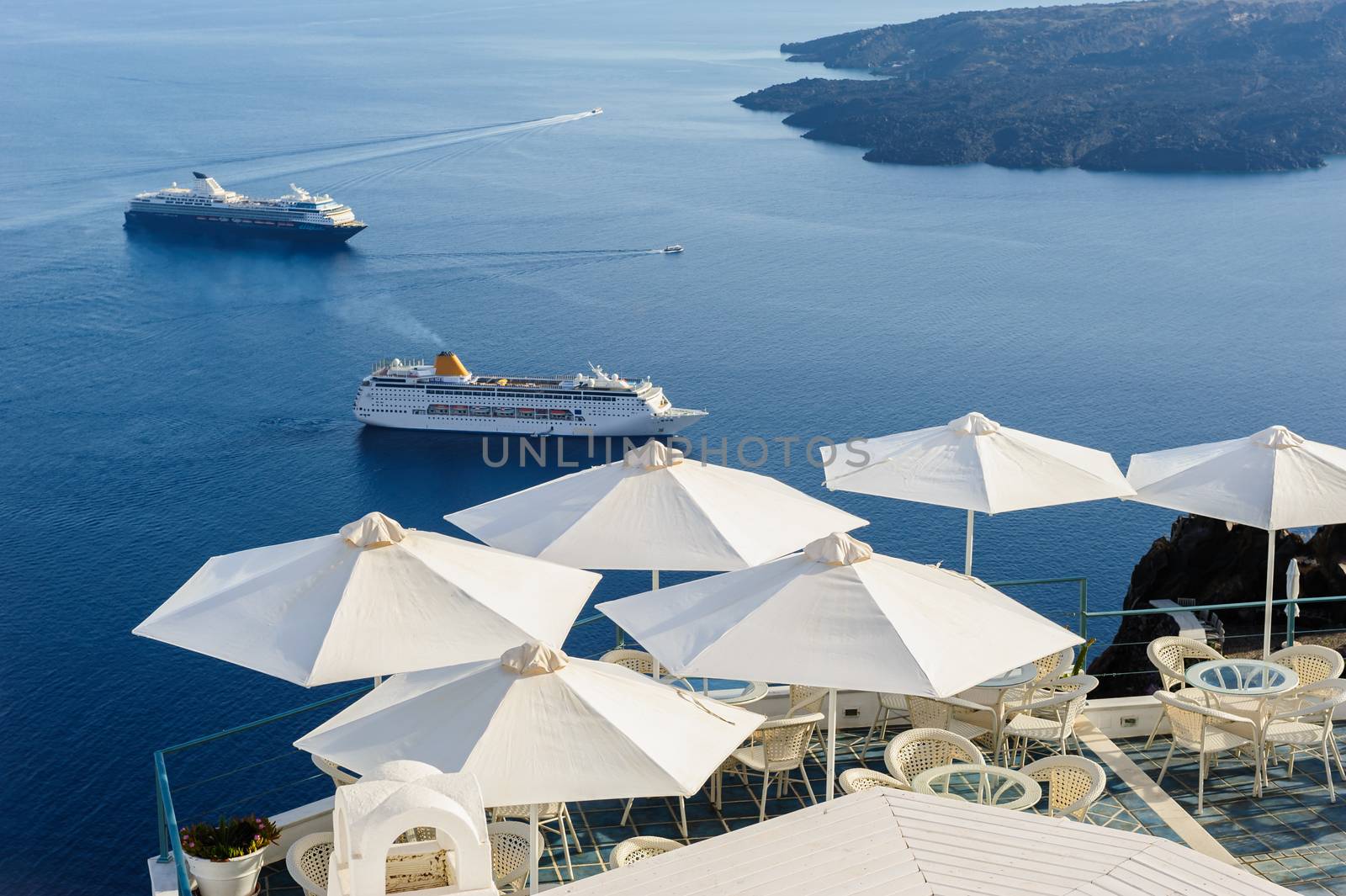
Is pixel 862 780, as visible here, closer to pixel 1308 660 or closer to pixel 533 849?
pixel 533 849

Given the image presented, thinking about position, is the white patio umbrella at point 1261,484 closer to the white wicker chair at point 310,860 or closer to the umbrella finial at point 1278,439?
the umbrella finial at point 1278,439

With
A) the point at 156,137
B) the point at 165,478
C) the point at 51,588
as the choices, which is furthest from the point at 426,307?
the point at 156,137

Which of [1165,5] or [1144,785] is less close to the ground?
[1165,5]

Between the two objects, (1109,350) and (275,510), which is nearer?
(275,510)

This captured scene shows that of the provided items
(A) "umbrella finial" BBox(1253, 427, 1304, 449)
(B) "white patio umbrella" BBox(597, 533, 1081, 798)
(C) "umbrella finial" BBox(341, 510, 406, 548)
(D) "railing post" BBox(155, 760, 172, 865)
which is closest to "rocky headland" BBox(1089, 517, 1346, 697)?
(A) "umbrella finial" BBox(1253, 427, 1304, 449)

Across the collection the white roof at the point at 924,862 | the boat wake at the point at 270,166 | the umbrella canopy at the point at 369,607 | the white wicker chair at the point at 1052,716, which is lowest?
the white wicker chair at the point at 1052,716

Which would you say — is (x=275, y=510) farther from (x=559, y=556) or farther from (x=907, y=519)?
(x=559, y=556)

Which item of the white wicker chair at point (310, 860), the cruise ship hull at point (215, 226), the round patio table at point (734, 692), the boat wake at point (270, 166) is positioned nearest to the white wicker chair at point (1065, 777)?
the round patio table at point (734, 692)
